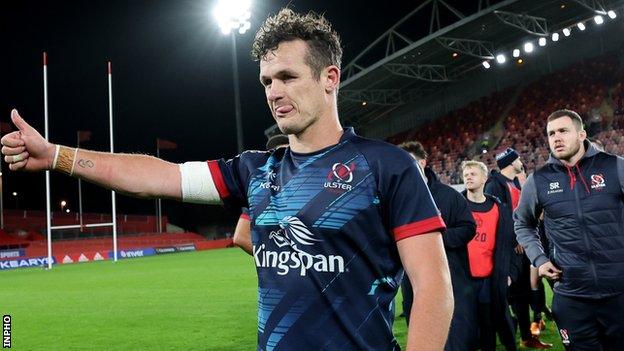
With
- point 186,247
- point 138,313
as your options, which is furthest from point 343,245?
point 186,247

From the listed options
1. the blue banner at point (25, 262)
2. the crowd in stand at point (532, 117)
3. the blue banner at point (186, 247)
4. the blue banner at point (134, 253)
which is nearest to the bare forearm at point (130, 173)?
the crowd in stand at point (532, 117)

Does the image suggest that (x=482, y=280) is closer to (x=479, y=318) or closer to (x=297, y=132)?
(x=479, y=318)

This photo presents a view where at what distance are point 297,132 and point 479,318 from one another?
4214 mm

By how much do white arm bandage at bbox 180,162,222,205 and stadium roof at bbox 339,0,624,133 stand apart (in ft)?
82.0

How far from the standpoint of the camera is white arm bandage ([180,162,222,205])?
2340mm

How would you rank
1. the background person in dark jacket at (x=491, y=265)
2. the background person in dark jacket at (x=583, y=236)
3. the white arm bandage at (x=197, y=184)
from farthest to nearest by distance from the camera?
the background person in dark jacket at (x=491, y=265)
the background person in dark jacket at (x=583, y=236)
the white arm bandage at (x=197, y=184)

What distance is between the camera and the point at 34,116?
1918 inches

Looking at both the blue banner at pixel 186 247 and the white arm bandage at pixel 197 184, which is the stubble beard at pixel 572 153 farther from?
the blue banner at pixel 186 247

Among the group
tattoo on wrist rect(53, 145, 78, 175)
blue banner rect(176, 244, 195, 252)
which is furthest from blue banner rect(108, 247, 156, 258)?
tattoo on wrist rect(53, 145, 78, 175)

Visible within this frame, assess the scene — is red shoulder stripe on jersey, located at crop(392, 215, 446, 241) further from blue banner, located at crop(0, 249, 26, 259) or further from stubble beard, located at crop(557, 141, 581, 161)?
blue banner, located at crop(0, 249, 26, 259)

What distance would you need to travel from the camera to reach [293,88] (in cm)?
209

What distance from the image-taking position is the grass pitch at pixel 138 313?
790cm

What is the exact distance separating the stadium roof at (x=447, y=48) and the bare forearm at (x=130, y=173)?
82.2 feet

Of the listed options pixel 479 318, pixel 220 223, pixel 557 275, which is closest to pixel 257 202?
pixel 557 275
